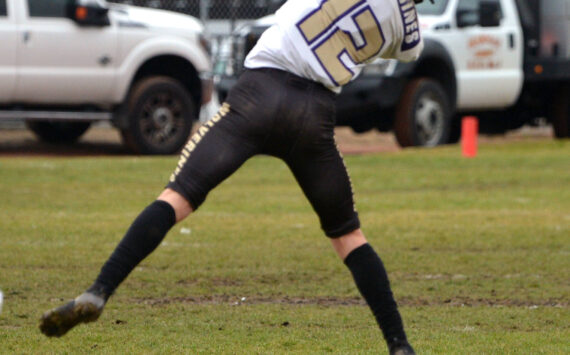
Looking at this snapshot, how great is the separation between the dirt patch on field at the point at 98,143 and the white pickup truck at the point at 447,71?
804 mm

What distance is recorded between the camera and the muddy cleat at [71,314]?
13.1 feet

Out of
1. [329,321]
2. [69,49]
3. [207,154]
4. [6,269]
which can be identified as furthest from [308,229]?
[69,49]

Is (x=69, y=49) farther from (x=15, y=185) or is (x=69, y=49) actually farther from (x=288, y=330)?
(x=288, y=330)

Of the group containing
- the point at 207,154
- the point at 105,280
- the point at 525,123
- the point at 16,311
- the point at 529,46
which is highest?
the point at 207,154

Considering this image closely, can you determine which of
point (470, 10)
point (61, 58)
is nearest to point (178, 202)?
point (61, 58)

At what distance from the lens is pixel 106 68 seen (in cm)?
1501

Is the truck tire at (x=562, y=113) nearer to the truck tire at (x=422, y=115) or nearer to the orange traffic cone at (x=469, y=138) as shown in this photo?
the truck tire at (x=422, y=115)

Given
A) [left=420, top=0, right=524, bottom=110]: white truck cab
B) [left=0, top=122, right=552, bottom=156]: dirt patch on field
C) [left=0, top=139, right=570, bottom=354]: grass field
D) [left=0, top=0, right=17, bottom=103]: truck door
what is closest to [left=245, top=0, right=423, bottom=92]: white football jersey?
[left=0, top=139, right=570, bottom=354]: grass field

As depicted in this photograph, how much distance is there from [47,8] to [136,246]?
11.0 meters

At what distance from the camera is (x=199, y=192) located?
4230 millimetres

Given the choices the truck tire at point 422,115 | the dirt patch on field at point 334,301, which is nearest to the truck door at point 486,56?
the truck tire at point 422,115

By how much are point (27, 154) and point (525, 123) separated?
7.99 m

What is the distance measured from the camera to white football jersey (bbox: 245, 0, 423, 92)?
436 cm

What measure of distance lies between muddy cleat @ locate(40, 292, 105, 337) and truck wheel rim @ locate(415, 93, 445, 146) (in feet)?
39.9
